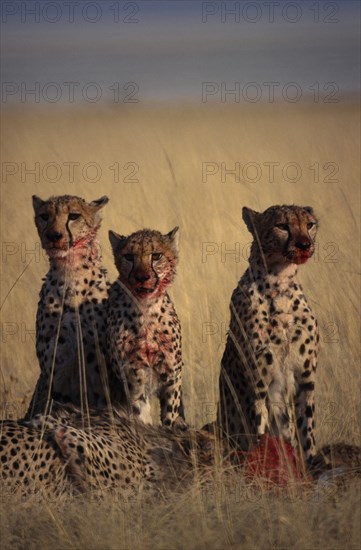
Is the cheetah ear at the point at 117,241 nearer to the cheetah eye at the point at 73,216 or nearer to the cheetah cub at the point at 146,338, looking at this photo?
the cheetah cub at the point at 146,338

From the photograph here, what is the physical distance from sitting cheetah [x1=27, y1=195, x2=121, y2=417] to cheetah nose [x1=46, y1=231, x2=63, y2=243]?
12 millimetres

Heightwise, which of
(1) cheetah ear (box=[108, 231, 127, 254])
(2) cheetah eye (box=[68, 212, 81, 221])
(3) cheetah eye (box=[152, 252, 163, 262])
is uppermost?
→ (2) cheetah eye (box=[68, 212, 81, 221])

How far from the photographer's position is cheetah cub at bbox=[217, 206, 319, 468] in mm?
4965

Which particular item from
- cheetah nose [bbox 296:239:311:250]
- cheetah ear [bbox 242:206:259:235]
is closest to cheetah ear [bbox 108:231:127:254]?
cheetah ear [bbox 242:206:259:235]

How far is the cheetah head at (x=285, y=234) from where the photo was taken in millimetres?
4805

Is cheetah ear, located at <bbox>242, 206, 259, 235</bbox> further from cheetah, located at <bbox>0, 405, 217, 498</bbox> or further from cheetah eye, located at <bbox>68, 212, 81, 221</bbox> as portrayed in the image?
cheetah, located at <bbox>0, 405, 217, 498</bbox>

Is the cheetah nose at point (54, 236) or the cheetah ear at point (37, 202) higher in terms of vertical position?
the cheetah ear at point (37, 202)

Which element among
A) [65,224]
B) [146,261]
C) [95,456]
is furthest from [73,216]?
[95,456]

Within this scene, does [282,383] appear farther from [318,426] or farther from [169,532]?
[169,532]

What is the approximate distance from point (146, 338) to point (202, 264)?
9.71 ft

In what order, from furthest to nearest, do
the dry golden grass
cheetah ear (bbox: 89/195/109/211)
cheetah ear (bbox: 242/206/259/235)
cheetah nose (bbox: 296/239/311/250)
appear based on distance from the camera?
cheetah ear (bbox: 89/195/109/211), cheetah ear (bbox: 242/206/259/235), cheetah nose (bbox: 296/239/311/250), the dry golden grass

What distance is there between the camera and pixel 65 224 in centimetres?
511

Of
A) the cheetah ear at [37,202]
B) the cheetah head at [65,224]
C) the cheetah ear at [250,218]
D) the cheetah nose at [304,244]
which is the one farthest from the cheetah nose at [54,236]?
the cheetah nose at [304,244]

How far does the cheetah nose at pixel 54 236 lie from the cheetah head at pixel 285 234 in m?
0.81
